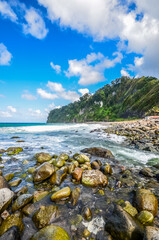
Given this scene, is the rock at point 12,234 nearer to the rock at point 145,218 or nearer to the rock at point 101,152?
the rock at point 145,218

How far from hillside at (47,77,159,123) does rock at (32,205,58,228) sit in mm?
41648

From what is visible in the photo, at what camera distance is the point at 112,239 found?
2146mm

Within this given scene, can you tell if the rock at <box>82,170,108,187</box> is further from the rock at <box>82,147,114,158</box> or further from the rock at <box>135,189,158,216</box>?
the rock at <box>82,147,114,158</box>

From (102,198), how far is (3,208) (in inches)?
111

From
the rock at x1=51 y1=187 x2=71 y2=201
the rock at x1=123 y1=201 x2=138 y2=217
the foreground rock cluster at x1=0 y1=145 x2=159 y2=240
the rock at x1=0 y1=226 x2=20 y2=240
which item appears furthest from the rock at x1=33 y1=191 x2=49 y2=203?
the rock at x1=123 y1=201 x2=138 y2=217

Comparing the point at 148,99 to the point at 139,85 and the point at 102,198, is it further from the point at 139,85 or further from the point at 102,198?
the point at 102,198

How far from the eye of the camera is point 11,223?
7.52 ft

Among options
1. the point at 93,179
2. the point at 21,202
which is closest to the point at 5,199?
the point at 21,202

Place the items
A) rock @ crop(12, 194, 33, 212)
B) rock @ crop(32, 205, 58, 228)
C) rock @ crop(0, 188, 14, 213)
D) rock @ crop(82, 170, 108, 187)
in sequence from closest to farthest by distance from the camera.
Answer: rock @ crop(32, 205, 58, 228), rock @ crop(0, 188, 14, 213), rock @ crop(12, 194, 33, 212), rock @ crop(82, 170, 108, 187)

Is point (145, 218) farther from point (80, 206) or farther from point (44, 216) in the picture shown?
point (44, 216)

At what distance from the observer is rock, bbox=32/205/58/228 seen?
7.96 ft

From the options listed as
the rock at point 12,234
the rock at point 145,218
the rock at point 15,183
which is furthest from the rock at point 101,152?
the rock at point 12,234

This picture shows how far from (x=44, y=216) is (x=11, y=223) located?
699 mm

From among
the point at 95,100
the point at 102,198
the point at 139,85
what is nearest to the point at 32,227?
the point at 102,198
